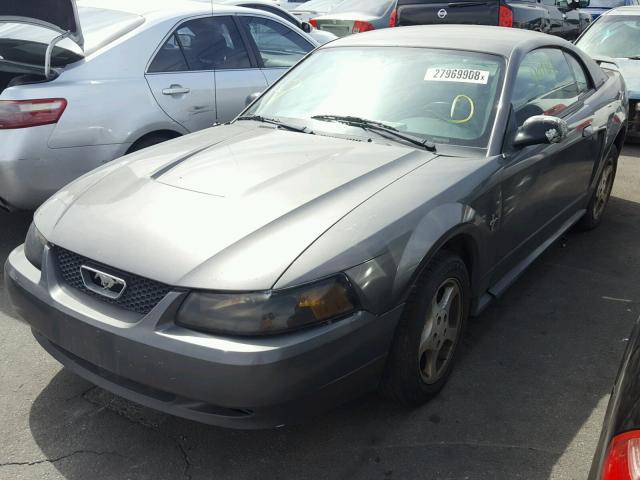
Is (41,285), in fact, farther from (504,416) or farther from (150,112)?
(150,112)

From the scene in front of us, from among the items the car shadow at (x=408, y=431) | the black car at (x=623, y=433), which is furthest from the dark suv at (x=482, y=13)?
the black car at (x=623, y=433)

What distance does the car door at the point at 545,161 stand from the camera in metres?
3.38

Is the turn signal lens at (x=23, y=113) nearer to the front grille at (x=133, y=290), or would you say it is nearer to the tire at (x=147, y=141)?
the tire at (x=147, y=141)

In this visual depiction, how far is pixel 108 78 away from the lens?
4.50 m

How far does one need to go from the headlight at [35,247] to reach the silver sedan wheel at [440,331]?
1621 millimetres

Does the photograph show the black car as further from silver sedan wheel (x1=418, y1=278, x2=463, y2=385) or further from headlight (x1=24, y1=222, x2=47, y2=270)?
headlight (x1=24, y1=222, x2=47, y2=270)

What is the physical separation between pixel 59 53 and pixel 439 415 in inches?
133

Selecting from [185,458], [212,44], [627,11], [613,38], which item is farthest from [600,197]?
[627,11]

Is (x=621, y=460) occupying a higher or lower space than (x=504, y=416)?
higher

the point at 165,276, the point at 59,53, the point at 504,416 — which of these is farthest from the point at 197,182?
the point at 59,53

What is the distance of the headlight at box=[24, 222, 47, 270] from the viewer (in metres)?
2.72

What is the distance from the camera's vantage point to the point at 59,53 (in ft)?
14.3

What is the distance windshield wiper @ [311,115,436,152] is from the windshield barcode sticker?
1.33ft

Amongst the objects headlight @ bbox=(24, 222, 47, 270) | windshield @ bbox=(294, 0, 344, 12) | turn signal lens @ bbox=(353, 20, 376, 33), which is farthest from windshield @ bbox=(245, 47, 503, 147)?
windshield @ bbox=(294, 0, 344, 12)
